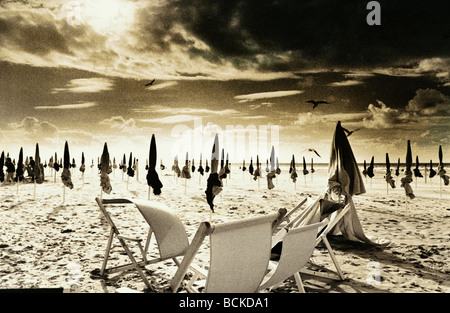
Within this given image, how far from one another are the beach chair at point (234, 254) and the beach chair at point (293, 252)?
12 centimetres

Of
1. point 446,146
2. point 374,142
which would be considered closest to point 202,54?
point 374,142

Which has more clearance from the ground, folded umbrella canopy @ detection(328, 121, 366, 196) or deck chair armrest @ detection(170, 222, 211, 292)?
folded umbrella canopy @ detection(328, 121, 366, 196)

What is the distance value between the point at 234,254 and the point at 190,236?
273 centimetres

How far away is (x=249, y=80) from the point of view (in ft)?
20.6

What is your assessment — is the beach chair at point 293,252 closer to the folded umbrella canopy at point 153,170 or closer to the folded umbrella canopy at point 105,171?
the folded umbrella canopy at point 153,170

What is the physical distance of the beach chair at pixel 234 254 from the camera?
1.59 metres

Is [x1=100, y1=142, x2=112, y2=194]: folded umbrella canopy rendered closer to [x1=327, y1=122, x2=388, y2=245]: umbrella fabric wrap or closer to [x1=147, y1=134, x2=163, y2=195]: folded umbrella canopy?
[x1=147, y1=134, x2=163, y2=195]: folded umbrella canopy

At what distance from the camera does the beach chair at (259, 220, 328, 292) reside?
1893 millimetres

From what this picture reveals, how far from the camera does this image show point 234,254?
1.67 m

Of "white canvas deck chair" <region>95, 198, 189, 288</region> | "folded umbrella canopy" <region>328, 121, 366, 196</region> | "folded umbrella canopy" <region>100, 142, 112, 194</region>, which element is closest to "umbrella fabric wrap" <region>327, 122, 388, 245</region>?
"folded umbrella canopy" <region>328, 121, 366, 196</region>

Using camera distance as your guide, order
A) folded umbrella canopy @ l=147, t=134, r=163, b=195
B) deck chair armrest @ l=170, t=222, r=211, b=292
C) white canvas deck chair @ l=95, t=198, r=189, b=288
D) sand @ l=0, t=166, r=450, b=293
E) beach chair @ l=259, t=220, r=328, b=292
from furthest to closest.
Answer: folded umbrella canopy @ l=147, t=134, r=163, b=195, sand @ l=0, t=166, r=450, b=293, white canvas deck chair @ l=95, t=198, r=189, b=288, beach chair @ l=259, t=220, r=328, b=292, deck chair armrest @ l=170, t=222, r=211, b=292

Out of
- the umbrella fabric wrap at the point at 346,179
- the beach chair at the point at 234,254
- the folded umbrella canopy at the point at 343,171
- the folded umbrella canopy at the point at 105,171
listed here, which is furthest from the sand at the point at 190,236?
the beach chair at the point at 234,254

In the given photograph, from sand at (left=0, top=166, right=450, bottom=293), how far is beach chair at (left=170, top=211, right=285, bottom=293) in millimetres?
896

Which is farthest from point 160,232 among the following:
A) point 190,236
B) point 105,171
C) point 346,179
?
point 105,171
